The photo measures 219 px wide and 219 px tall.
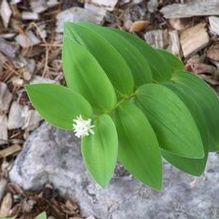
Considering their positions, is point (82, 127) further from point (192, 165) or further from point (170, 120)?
point (192, 165)

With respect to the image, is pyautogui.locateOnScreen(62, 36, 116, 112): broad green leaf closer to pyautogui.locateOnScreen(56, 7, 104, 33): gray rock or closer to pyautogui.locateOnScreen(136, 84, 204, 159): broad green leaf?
pyautogui.locateOnScreen(136, 84, 204, 159): broad green leaf

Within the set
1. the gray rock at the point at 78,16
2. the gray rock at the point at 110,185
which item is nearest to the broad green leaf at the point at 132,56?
the gray rock at the point at 110,185

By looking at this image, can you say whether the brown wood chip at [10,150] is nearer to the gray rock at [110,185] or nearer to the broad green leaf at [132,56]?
the gray rock at [110,185]

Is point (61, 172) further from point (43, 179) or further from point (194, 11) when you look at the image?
point (194, 11)

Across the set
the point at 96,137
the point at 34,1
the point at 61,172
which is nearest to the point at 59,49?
the point at 34,1

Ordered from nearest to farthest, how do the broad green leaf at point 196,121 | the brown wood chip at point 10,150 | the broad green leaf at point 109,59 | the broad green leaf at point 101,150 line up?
the broad green leaf at point 101,150 → the broad green leaf at point 109,59 → the broad green leaf at point 196,121 → the brown wood chip at point 10,150
